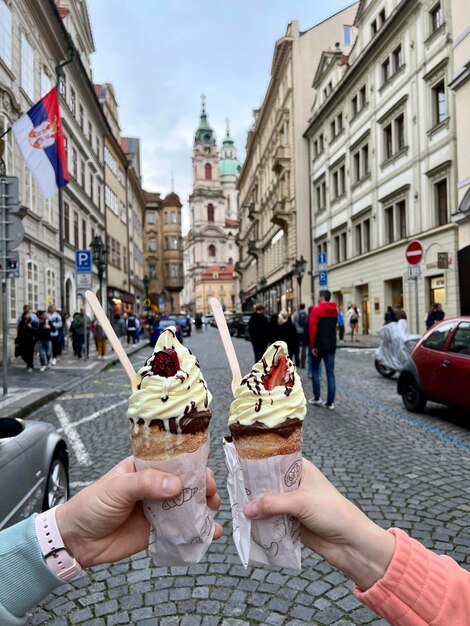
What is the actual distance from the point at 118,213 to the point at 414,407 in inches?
1555

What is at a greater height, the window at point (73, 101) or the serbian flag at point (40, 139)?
the window at point (73, 101)

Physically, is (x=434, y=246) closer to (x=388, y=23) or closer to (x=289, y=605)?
(x=388, y=23)

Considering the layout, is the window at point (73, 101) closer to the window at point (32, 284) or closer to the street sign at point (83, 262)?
the window at point (32, 284)

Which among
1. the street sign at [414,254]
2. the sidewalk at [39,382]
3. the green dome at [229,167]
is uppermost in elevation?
the green dome at [229,167]

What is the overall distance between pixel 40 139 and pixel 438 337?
10.6 metres

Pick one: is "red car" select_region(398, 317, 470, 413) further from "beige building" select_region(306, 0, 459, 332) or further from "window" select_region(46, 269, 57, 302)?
"window" select_region(46, 269, 57, 302)

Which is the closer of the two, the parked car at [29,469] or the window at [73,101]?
the parked car at [29,469]

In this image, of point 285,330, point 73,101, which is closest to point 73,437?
point 285,330

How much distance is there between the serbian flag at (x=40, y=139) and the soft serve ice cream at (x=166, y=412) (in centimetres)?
1199

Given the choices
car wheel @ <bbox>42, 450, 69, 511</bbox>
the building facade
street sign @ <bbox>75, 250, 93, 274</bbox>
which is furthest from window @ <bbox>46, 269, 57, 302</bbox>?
the building facade

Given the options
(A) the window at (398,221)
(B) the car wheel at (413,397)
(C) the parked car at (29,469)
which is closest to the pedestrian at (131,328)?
(A) the window at (398,221)

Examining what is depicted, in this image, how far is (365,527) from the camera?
1.30 m

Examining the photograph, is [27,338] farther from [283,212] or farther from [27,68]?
[283,212]

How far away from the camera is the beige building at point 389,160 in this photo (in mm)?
20656
